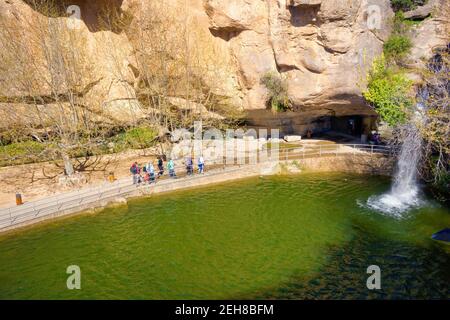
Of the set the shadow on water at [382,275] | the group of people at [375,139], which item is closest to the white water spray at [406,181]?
the shadow on water at [382,275]

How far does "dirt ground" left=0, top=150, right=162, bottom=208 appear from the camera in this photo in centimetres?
2116

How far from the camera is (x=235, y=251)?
14.2 metres

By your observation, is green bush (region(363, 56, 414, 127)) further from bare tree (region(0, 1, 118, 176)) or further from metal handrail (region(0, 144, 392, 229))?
bare tree (region(0, 1, 118, 176))

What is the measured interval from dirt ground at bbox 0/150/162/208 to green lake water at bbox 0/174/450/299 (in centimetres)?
482

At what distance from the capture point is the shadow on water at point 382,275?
37.2 ft

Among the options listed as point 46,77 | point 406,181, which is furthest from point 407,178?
point 46,77

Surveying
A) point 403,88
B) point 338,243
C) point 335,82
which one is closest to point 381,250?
point 338,243

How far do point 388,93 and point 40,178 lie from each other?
25771mm

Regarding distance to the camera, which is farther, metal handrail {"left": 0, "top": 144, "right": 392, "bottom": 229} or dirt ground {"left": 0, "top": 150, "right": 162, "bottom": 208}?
dirt ground {"left": 0, "top": 150, "right": 162, "bottom": 208}

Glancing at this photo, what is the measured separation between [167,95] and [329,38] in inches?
558

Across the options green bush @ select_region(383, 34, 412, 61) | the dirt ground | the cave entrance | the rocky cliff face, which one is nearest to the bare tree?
the dirt ground

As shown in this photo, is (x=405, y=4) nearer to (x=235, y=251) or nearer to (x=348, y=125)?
(x=348, y=125)

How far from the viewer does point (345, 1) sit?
24.1 meters
